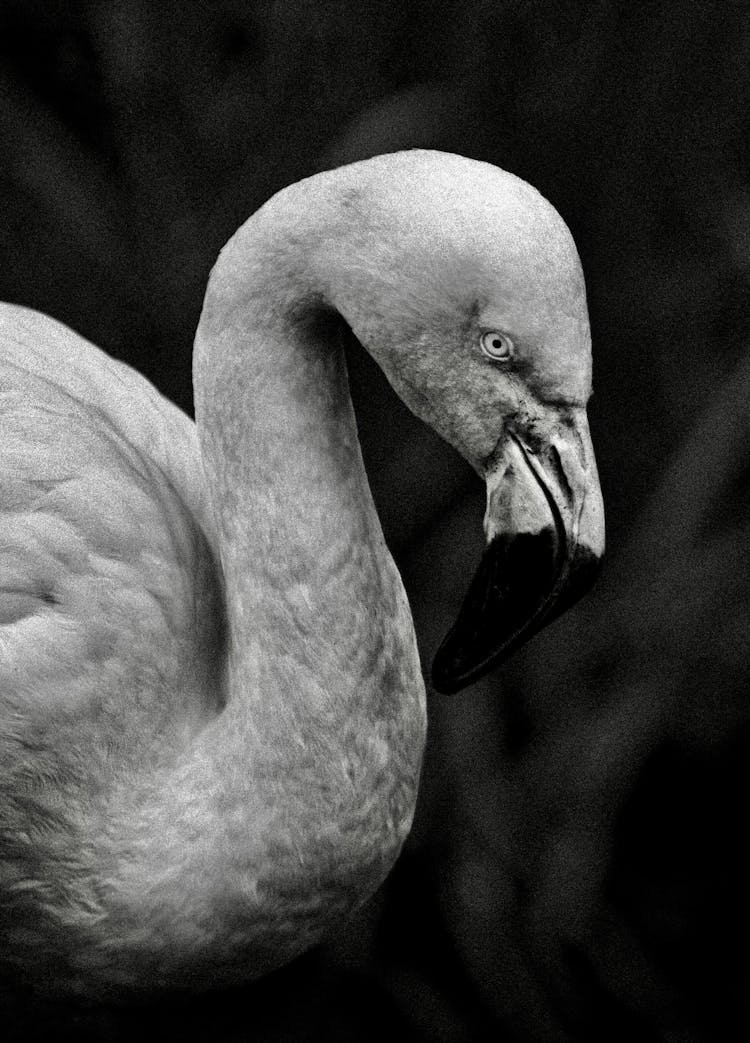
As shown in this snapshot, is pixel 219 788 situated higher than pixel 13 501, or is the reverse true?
pixel 13 501

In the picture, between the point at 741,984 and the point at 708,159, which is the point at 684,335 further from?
the point at 741,984

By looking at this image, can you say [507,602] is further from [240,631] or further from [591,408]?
[591,408]

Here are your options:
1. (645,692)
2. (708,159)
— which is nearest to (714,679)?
(645,692)

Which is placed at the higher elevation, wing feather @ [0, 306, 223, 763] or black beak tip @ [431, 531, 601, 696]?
wing feather @ [0, 306, 223, 763]

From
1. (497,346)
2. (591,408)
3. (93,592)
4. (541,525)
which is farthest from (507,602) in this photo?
(591,408)

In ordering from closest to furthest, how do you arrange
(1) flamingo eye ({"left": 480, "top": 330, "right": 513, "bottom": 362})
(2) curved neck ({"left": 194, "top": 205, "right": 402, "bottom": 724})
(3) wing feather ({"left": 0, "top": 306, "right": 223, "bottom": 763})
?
(1) flamingo eye ({"left": 480, "top": 330, "right": 513, "bottom": 362}) < (2) curved neck ({"left": 194, "top": 205, "right": 402, "bottom": 724}) < (3) wing feather ({"left": 0, "top": 306, "right": 223, "bottom": 763})

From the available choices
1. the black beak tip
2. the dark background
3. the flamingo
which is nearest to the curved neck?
the flamingo

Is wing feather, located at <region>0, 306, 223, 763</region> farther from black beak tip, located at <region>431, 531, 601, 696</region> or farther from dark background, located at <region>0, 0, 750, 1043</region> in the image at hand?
dark background, located at <region>0, 0, 750, 1043</region>

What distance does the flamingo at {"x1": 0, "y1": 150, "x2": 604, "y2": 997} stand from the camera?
1.25 metres

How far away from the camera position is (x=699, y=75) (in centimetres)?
240

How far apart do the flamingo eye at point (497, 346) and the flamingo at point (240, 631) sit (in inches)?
1.6

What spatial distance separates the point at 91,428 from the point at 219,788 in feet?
1.33

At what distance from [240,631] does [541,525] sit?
1.21ft

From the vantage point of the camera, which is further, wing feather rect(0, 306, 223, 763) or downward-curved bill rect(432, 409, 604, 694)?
wing feather rect(0, 306, 223, 763)
